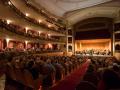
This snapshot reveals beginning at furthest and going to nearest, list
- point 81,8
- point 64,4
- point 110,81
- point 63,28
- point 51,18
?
point 63,28 < point 51,18 < point 81,8 < point 64,4 < point 110,81

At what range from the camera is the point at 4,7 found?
1384cm

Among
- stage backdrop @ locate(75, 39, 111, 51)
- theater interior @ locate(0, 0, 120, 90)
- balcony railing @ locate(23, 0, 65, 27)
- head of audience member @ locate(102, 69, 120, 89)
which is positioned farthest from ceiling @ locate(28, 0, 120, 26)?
head of audience member @ locate(102, 69, 120, 89)

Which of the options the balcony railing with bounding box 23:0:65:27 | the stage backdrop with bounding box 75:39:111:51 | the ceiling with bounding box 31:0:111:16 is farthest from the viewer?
the stage backdrop with bounding box 75:39:111:51

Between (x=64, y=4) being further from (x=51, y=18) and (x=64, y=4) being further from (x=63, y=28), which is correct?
(x=63, y=28)

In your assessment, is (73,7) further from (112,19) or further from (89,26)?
(112,19)

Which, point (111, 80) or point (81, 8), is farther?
point (81, 8)

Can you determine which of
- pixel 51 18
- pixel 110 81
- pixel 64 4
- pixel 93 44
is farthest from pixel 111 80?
pixel 93 44

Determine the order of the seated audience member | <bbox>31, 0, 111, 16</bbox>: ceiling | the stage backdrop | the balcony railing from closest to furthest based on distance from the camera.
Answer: the seated audience member
the balcony railing
<bbox>31, 0, 111, 16</bbox>: ceiling
the stage backdrop

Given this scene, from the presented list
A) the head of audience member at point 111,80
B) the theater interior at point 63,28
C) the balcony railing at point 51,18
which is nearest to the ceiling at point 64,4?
the theater interior at point 63,28

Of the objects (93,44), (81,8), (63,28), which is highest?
(81,8)

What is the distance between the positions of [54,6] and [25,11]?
465 centimetres

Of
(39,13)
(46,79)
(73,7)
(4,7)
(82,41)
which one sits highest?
(73,7)

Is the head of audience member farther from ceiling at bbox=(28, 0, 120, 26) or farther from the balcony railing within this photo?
ceiling at bbox=(28, 0, 120, 26)

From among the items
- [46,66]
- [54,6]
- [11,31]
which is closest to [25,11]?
[54,6]
